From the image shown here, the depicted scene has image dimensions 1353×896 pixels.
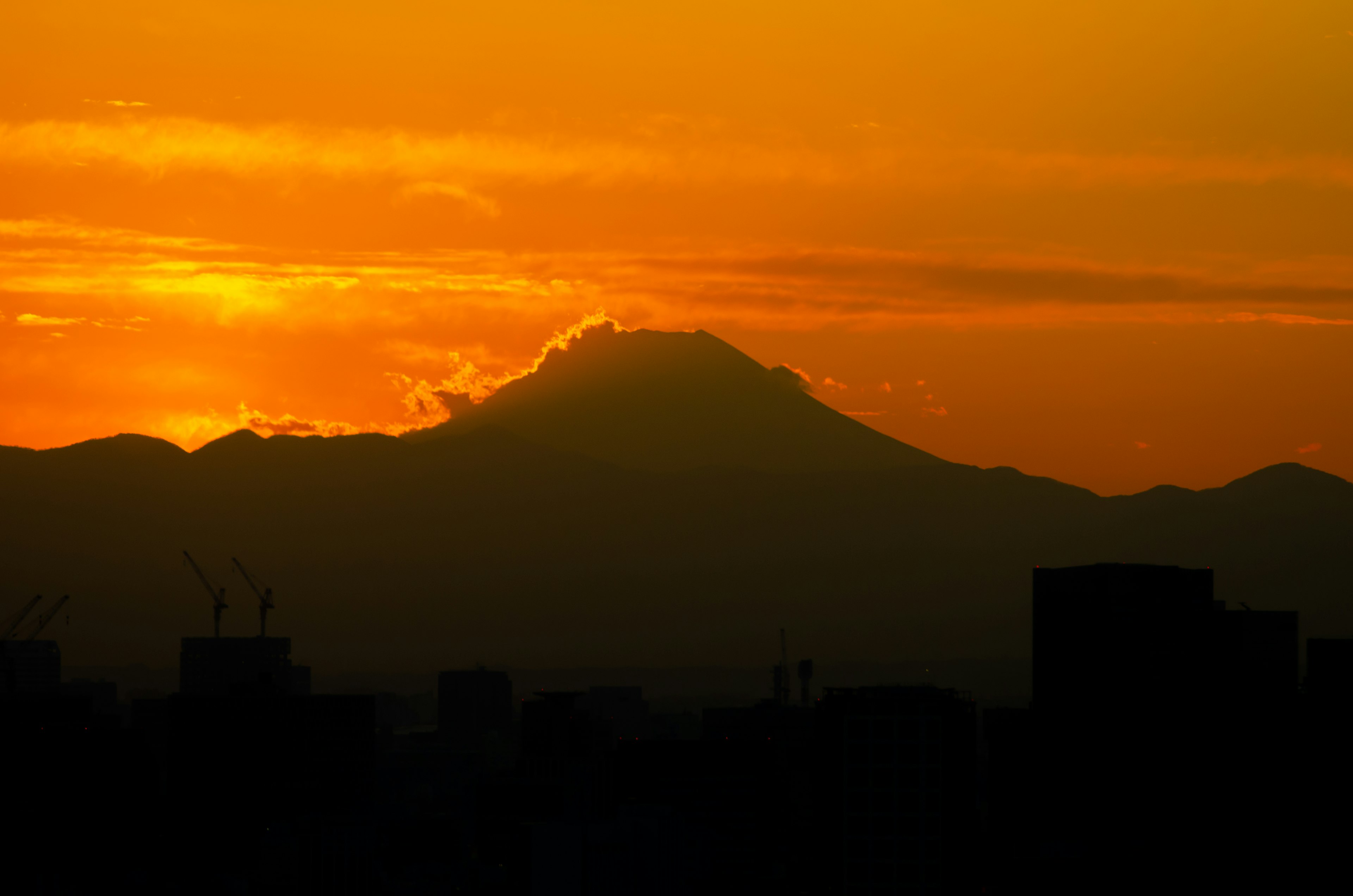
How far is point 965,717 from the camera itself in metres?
191

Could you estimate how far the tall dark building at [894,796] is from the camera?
7219 inches

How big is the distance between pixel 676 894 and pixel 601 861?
10642 mm

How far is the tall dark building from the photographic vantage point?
602ft

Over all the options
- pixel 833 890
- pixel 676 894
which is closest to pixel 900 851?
pixel 833 890

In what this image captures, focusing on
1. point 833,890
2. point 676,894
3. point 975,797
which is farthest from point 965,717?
point 676,894

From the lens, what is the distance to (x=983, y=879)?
186 meters

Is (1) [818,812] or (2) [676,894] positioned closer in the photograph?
(1) [818,812]

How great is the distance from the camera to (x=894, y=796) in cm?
18550

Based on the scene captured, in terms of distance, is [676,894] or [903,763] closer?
[903,763]

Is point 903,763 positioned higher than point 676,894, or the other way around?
point 903,763

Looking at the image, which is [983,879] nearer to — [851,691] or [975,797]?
[975,797]

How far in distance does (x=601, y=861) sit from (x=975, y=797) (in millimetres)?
38725

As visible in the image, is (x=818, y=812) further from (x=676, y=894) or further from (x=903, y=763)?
(x=676, y=894)

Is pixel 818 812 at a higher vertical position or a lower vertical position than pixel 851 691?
lower
